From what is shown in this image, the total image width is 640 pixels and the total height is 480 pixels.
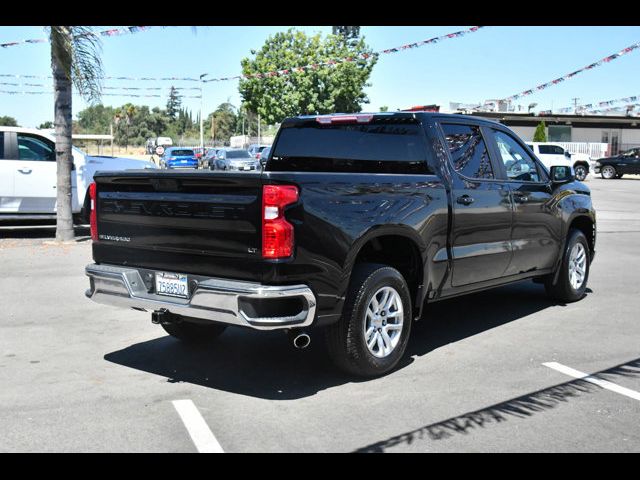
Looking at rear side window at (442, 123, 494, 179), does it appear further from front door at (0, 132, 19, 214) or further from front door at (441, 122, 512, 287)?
front door at (0, 132, 19, 214)

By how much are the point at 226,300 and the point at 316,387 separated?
104 cm

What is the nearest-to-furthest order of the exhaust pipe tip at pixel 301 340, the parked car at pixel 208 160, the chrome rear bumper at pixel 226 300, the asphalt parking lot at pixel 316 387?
the asphalt parking lot at pixel 316 387, the chrome rear bumper at pixel 226 300, the exhaust pipe tip at pixel 301 340, the parked car at pixel 208 160

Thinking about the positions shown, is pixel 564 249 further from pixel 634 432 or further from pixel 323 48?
pixel 323 48

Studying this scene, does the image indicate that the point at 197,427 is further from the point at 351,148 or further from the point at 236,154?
the point at 236,154

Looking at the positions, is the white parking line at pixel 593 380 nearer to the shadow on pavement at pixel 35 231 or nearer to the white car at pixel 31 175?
the shadow on pavement at pixel 35 231

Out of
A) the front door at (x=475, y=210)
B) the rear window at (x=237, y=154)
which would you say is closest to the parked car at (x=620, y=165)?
the rear window at (x=237, y=154)

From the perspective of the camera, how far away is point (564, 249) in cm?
805

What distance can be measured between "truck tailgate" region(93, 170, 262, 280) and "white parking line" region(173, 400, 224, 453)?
87 cm

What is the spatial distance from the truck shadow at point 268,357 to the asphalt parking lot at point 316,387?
18mm

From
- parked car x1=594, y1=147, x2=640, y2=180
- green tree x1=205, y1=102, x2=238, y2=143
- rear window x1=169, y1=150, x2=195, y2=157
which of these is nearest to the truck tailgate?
parked car x1=594, y1=147, x2=640, y2=180

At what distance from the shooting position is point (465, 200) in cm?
632

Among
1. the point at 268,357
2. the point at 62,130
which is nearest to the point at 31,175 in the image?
the point at 62,130

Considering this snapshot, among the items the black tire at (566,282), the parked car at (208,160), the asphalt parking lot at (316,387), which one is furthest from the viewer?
the parked car at (208,160)

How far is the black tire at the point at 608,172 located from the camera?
130ft
